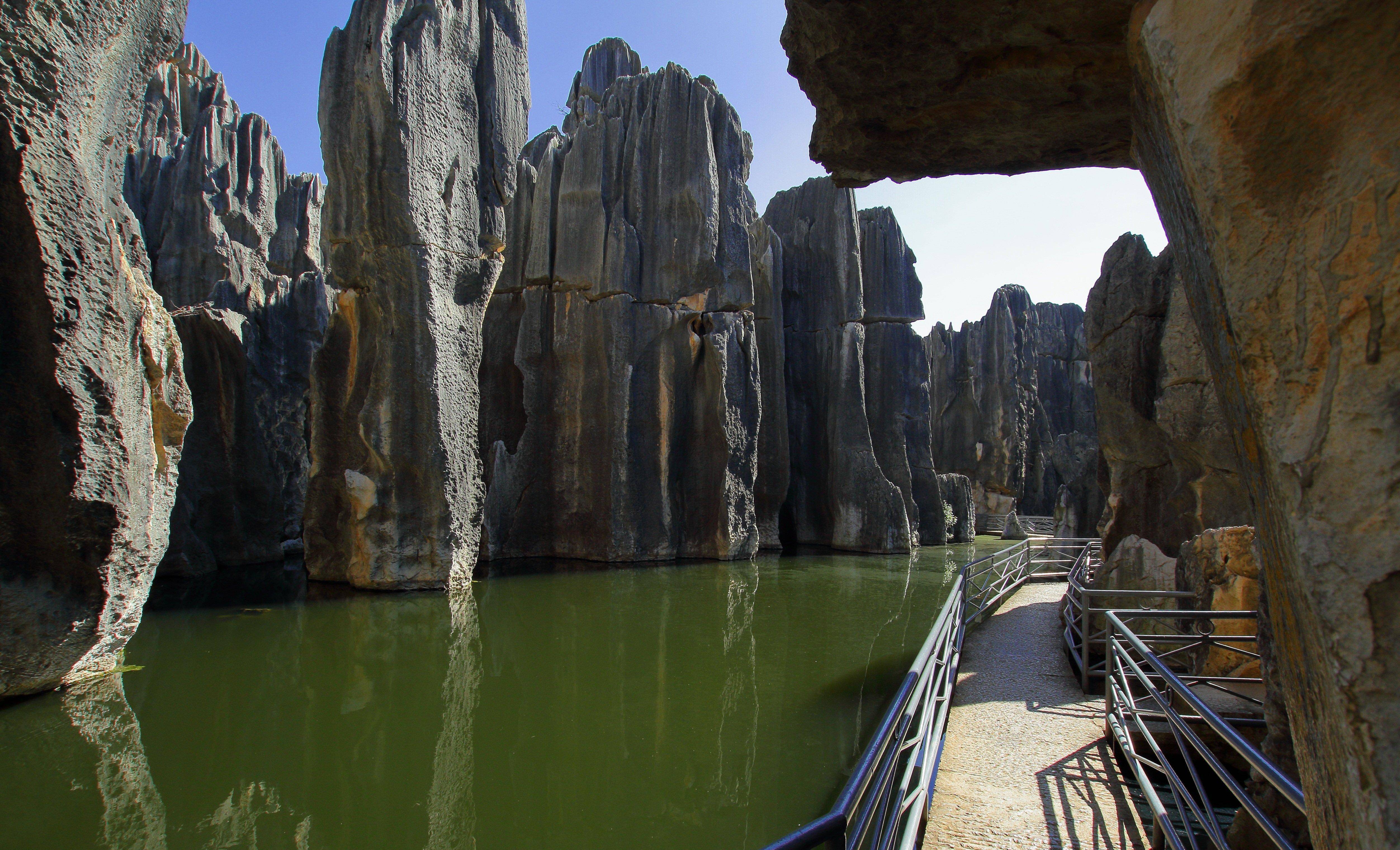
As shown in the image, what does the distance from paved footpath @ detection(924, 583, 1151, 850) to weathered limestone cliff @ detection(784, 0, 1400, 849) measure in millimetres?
1799

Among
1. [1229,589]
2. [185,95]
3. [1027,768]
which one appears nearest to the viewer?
[1027,768]

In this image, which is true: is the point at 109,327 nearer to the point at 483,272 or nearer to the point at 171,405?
the point at 171,405

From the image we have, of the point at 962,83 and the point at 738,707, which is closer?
the point at 962,83

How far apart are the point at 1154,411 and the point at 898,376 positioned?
12.1 metres

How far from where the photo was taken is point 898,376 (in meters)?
19.2

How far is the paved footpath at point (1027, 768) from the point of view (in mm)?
Answer: 2881

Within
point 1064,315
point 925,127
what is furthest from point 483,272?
point 1064,315

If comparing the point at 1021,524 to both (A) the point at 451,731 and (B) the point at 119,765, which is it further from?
(B) the point at 119,765

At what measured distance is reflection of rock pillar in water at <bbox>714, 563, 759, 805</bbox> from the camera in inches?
160

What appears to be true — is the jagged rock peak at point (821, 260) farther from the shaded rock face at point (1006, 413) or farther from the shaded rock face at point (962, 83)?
the shaded rock face at point (962, 83)

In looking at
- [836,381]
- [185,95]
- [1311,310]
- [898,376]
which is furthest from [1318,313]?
[185,95]

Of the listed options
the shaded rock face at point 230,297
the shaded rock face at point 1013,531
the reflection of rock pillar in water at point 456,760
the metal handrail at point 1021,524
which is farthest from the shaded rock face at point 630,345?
the metal handrail at point 1021,524

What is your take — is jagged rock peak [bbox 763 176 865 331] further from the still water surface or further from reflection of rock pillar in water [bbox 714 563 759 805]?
the still water surface

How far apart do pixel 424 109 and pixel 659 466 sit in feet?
24.0
